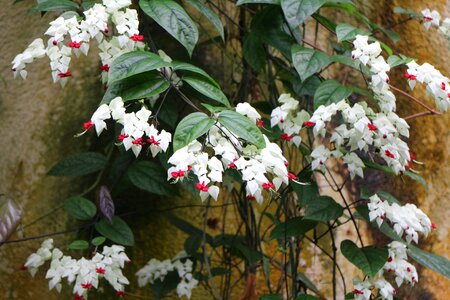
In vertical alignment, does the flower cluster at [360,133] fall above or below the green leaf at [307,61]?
below

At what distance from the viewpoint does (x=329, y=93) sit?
63.7 inches

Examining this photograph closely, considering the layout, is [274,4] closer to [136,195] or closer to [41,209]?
[136,195]

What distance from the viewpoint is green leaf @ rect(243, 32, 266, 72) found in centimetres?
186

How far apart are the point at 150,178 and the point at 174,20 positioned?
0.55 metres

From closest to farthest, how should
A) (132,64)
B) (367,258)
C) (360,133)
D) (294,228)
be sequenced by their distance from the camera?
1. (132,64)
2. (360,133)
3. (367,258)
4. (294,228)

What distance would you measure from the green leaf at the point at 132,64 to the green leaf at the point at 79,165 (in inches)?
22.6

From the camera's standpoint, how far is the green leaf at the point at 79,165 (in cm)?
191

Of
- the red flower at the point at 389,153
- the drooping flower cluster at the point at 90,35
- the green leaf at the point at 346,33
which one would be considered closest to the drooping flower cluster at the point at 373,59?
the green leaf at the point at 346,33

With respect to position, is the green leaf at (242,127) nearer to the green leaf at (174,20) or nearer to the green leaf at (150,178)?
the green leaf at (174,20)

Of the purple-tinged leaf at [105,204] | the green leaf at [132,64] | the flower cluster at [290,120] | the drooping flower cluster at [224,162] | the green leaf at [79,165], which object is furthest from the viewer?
the green leaf at [79,165]

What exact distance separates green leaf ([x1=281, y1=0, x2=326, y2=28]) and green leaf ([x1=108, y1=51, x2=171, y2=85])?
372 mm

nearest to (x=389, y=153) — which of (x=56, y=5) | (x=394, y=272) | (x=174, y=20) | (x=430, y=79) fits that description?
(x=430, y=79)

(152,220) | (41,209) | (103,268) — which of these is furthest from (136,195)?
(103,268)

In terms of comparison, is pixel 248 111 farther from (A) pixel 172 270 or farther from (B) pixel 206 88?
(A) pixel 172 270
